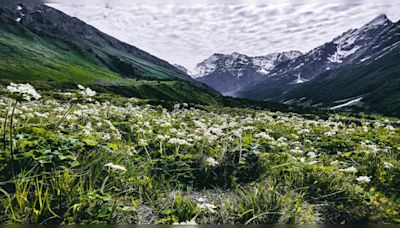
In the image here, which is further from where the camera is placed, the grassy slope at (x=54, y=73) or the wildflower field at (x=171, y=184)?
the grassy slope at (x=54, y=73)

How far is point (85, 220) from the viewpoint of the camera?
4219mm

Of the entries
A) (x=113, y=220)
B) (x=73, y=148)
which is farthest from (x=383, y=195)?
(x=73, y=148)

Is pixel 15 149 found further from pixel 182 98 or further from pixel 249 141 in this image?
pixel 182 98

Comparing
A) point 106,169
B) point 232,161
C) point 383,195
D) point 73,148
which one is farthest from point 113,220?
point 383,195

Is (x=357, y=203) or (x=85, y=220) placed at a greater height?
(x=357, y=203)

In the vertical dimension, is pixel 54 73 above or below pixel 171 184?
below

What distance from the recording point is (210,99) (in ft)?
391

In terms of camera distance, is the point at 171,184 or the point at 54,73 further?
the point at 54,73

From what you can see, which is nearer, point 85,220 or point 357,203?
point 85,220

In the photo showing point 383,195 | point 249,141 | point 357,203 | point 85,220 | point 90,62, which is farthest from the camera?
point 90,62

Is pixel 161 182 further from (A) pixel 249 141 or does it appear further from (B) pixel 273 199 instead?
(A) pixel 249 141

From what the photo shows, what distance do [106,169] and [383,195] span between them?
4.93 metres

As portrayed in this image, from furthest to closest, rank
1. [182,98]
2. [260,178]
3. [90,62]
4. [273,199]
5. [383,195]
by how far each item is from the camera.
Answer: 1. [90,62]
2. [182,98]
3. [260,178]
4. [383,195]
5. [273,199]

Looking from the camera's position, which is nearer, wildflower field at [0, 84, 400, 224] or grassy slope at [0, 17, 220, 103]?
wildflower field at [0, 84, 400, 224]
